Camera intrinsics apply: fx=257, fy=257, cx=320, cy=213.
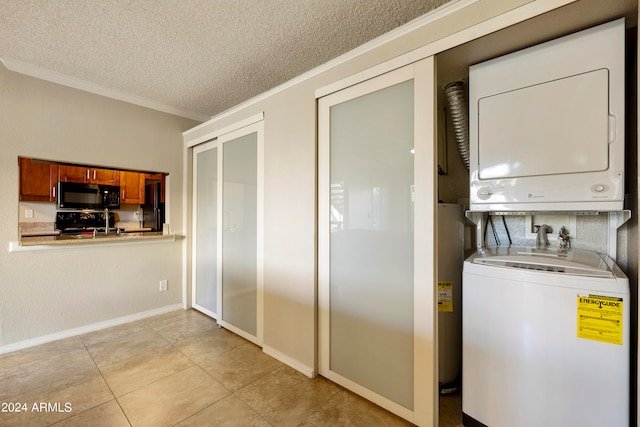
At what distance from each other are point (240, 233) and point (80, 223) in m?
2.95

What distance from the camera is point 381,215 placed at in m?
1.67

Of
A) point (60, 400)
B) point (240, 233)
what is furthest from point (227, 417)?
point (240, 233)

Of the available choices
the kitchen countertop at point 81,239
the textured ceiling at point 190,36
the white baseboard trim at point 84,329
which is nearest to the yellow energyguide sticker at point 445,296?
the textured ceiling at point 190,36

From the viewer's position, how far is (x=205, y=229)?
322 centimetres

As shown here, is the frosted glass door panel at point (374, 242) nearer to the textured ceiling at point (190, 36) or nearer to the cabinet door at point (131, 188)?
the textured ceiling at point (190, 36)

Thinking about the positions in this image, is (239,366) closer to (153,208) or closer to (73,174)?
(153,208)

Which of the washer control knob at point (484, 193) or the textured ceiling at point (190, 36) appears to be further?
the textured ceiling at point (190, 36)

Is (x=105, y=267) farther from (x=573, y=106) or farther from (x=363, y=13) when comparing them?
(x=573, y=106)

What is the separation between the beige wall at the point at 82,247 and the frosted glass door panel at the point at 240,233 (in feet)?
3.27

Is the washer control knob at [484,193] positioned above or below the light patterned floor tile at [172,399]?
Answer: above

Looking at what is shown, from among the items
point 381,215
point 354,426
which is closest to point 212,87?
point 381,215

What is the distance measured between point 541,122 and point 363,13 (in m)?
1.21

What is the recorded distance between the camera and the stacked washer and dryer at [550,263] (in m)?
1.12

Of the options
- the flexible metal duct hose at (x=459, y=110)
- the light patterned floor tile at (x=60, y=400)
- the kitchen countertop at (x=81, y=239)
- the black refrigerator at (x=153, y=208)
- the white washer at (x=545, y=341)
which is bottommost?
the light patterned floor tile at (x=60, y=400)
